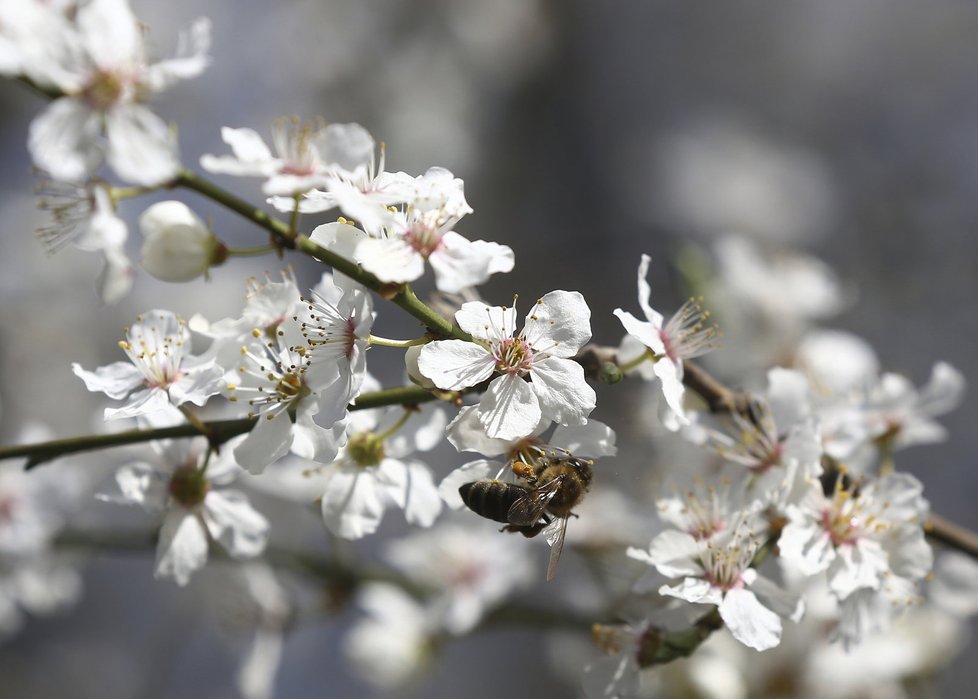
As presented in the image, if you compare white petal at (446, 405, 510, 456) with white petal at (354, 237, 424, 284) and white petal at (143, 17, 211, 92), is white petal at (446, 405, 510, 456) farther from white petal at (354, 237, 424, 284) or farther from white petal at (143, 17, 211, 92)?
white petal at (143, 17, 211, 92)

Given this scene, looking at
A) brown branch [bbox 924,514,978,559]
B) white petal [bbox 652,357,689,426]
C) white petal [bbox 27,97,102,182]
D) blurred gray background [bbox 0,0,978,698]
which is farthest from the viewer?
blurred gray background [bbox 0,0,978,698]

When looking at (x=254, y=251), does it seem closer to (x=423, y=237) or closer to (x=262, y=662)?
(x=423, y=237)

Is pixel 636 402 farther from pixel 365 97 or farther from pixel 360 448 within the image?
pixel 365 97

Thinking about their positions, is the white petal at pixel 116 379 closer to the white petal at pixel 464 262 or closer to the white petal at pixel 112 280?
the white petal at pixel 112 280

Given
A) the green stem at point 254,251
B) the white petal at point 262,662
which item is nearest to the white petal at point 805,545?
the green stem at point 254,251

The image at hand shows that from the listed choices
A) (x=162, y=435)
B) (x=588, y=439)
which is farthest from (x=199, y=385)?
(x=588, y=439)

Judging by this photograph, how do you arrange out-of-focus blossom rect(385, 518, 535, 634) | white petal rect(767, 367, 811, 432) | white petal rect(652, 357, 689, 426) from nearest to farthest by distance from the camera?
white petal rect(652, 357, 689, 426)
white petal rect(767, 367, 811, 432)
out-of-focus blossom rect(385, 518, 535, 634)

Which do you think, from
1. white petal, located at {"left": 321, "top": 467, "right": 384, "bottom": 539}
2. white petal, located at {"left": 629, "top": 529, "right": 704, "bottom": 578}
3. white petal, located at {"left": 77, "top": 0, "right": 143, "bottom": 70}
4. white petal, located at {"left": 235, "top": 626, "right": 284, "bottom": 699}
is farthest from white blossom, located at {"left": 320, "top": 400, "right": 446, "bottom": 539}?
white petal, located at {"left": 235, "top": 626, "right": 284, "bottom": 699}

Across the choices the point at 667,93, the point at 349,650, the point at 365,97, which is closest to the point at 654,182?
the point at 667,93
